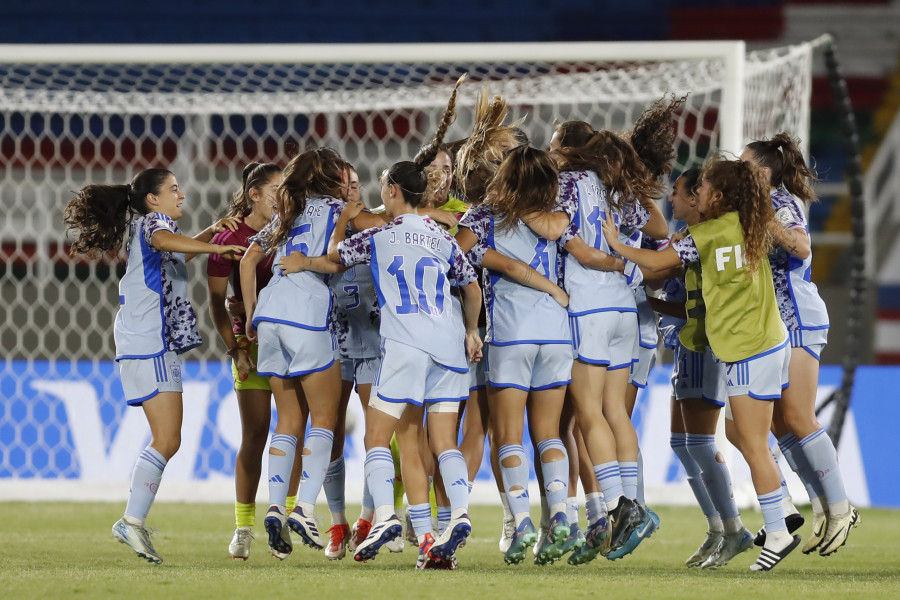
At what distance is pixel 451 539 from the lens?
433 cm

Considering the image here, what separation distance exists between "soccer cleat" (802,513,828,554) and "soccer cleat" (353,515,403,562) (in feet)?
5.78

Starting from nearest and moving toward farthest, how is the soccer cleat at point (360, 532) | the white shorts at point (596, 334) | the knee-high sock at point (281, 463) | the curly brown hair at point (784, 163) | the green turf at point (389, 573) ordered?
1. the green turf at point (389, 573)
2. the white shorts at point (596, 334)
3. the knee-high sock at point (281, 463)
4. the curly brown hair at point (784, 163)
5. the soccer cleat at point (360, 532)

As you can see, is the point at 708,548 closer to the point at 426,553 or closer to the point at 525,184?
the point at 426,553

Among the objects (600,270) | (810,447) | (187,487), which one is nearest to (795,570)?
(810,447)

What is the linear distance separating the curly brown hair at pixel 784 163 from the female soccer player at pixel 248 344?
6.81 feet

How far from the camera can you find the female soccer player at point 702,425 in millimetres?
4930

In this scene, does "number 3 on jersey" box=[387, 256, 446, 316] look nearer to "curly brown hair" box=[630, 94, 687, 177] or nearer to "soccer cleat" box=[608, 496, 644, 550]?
"soccer cleat" box=[608, 496, 644, 550]

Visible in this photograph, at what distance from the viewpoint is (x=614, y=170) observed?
15.7 feet

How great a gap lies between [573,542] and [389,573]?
752 mm

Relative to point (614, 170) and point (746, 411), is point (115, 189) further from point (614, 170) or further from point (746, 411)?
point (746, 411)

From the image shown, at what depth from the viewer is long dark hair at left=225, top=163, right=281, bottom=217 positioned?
513 centimetres

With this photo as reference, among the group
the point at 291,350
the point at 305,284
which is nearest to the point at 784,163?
the point at 305,284

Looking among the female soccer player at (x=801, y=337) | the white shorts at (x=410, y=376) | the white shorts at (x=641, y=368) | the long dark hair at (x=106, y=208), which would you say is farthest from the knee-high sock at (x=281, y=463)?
the female soccer player at (x=801, y=337)

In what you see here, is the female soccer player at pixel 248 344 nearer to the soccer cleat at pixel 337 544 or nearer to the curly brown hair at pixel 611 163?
the soccer cleat at pixel 337 544
